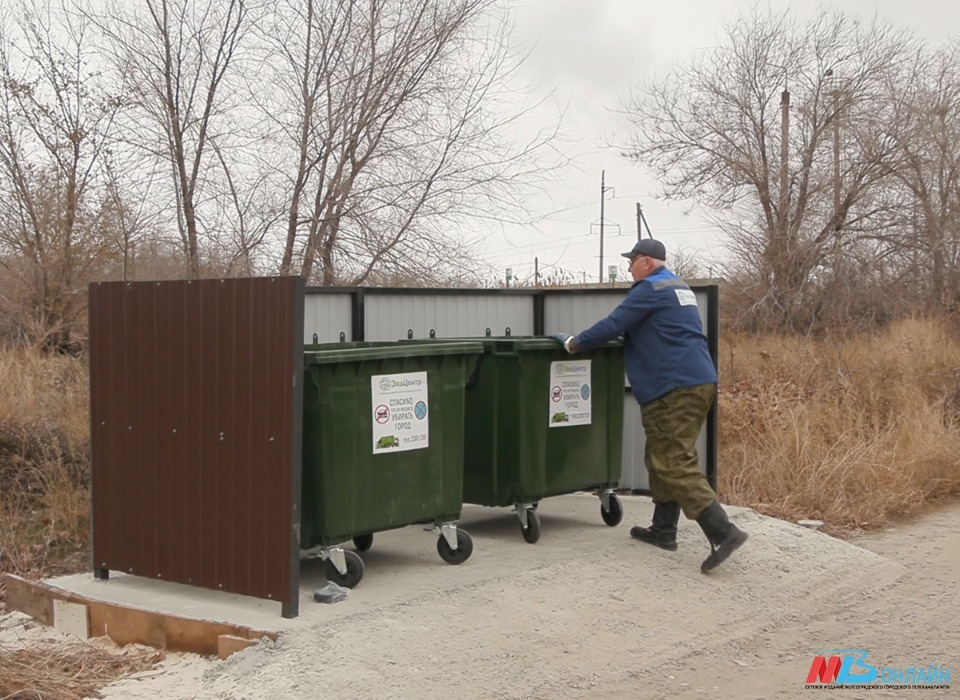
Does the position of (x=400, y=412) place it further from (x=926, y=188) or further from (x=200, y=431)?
(x=926, y=188)

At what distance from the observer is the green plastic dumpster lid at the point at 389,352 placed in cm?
578

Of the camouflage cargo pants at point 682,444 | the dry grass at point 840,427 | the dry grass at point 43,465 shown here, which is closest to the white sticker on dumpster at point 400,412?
the camouflage cargo pants at point 682,444

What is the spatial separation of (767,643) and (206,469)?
10.1 feet

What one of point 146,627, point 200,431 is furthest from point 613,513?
point 146,627

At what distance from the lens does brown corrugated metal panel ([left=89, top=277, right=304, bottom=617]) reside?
5457 millimetres

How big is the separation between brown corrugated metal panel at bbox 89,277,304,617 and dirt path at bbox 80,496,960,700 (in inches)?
22.3

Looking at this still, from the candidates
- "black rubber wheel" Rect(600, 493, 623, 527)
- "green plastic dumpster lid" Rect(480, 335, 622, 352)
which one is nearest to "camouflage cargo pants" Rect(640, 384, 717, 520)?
"green plastic dumpster lid" Rect(480, 335, 622, 352)

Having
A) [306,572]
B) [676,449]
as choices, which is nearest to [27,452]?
[306,572]

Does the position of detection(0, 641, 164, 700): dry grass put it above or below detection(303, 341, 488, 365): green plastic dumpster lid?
below

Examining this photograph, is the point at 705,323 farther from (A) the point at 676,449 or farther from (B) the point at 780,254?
(B) the point at 780,254

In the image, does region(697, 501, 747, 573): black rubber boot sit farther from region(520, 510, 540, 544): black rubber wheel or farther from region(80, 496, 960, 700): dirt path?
region(520, 510, 540, 544): black rubber wheel

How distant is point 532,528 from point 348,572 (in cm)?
153

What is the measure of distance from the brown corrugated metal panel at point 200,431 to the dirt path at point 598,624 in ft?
1.86

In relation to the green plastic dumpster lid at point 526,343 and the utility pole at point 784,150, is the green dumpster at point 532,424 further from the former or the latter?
the utility pole at point 784,150
